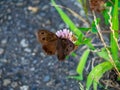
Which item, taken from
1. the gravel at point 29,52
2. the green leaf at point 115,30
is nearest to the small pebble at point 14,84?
the gravel at point 29,52

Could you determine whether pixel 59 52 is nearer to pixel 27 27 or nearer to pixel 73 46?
pixel 73 46

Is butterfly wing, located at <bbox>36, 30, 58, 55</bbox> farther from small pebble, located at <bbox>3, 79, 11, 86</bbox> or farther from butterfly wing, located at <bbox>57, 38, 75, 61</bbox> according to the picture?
small pebble, located at <bbox>3, 79, 11, 86</bbox>

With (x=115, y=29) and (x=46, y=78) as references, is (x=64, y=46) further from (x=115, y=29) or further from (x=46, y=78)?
(x=46, y=78)

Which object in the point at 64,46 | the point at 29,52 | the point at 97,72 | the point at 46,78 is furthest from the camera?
the point at 29,52

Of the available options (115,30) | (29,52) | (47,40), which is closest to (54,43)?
(47,40)

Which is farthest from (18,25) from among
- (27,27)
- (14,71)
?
(14,71)

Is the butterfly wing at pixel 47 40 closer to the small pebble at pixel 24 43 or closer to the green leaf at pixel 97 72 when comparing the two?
the green leaf at pixel 97 72

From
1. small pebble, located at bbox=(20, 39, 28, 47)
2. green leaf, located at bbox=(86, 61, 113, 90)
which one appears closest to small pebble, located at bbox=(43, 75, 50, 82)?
small pebble, located at bbox=(20, 39, 28, 47)

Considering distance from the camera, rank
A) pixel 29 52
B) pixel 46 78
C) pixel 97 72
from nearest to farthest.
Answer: pixel 97 72
pixel 46 78
pixel 29 52
